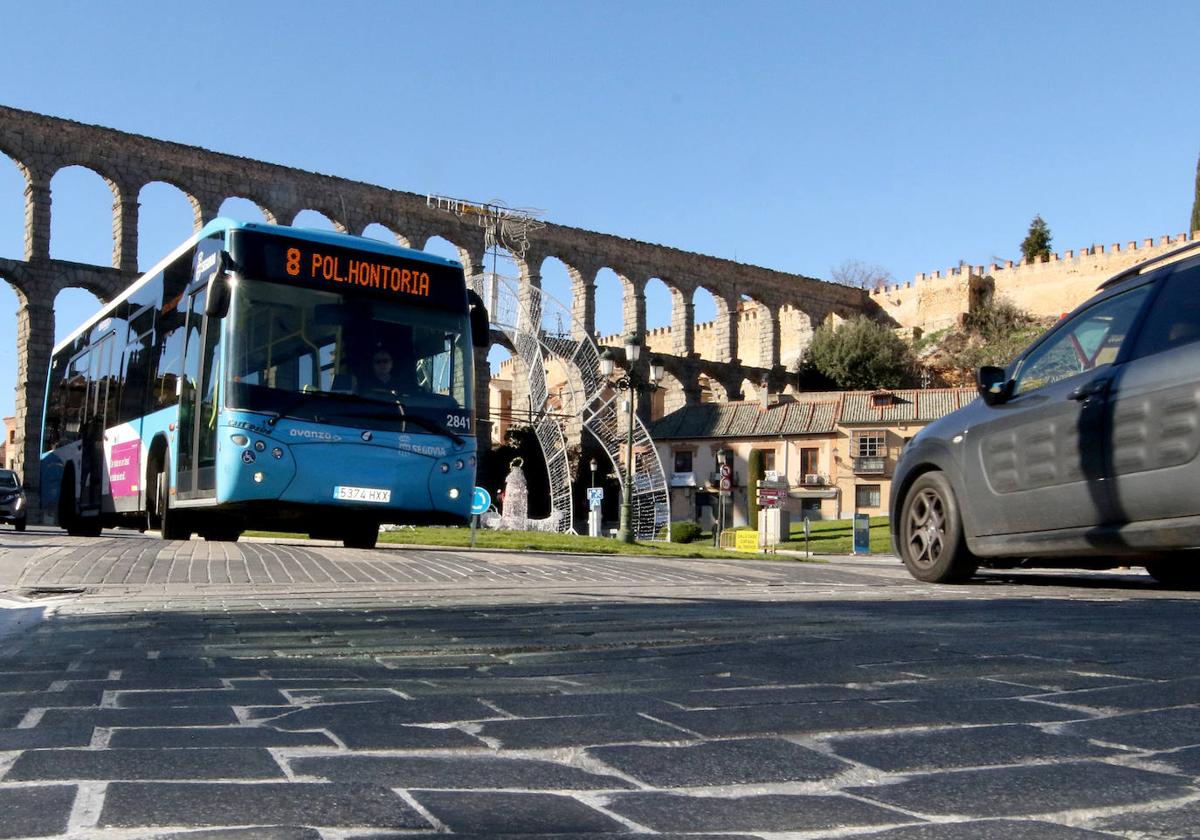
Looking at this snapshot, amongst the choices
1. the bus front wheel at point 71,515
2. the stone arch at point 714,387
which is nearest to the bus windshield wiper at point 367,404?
the bus front wheel at point 71,515

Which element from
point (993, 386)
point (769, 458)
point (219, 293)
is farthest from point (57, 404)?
point (769, 458)

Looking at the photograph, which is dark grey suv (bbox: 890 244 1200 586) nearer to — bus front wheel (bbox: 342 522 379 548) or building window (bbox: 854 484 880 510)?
bus front wheel (bbox: 342 522 379 548)

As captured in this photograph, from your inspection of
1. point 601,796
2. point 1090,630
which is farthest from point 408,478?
point 601,796

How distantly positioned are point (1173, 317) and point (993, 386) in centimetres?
138

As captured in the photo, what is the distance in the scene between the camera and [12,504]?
95.7 ft

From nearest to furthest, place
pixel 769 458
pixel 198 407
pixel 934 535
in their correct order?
pixel 934 535 → pixel 198 407 → pixel 769 458

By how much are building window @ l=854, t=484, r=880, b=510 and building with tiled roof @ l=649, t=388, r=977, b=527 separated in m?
0.05

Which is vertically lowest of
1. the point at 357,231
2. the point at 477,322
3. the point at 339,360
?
the point at 339,360

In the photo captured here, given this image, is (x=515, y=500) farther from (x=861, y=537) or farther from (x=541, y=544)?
(x=541, y=544)

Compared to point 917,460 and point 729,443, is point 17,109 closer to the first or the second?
point 729,443

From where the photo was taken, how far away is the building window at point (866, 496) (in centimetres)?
6141

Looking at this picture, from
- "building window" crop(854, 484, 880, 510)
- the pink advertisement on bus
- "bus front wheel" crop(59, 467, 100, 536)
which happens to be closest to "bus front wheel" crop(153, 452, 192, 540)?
the pink advertisement on bus

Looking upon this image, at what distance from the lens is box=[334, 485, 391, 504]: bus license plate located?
1273 centimetres

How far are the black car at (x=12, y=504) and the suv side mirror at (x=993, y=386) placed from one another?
2598 cm
